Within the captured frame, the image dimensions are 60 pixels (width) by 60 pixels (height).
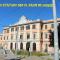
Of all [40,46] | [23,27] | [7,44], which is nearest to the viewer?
[40,46]

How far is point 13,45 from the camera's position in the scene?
84812 mm

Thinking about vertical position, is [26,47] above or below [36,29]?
below

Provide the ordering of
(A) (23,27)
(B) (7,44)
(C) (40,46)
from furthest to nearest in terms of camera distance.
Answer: (B) (7,44)
(A) (23,27)
(C) (40,46)

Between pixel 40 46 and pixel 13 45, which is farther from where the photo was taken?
pixel 13 45

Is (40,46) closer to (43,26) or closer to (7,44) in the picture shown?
(43,26)

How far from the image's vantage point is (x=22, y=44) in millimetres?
81188

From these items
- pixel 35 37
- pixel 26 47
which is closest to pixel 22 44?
pixel 26 47

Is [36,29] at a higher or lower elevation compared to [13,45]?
higher

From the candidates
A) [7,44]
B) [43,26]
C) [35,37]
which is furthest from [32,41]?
[7,44]

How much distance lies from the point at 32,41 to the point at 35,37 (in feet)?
6.53

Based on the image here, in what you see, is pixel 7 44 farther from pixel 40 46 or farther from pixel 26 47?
pixel 40 46

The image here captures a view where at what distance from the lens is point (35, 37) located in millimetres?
75938

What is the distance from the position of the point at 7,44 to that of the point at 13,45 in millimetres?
4594

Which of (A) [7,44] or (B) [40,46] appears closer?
(B) [40,46]
